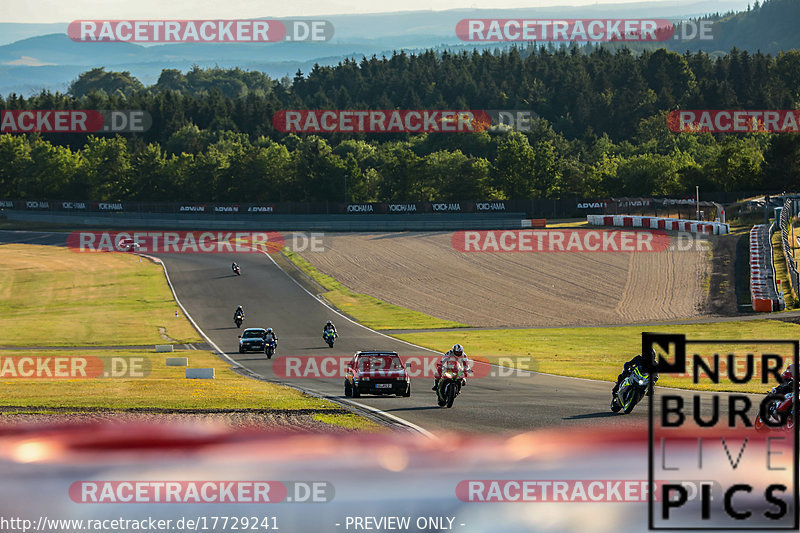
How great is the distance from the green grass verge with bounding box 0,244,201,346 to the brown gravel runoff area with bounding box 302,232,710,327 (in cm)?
1572

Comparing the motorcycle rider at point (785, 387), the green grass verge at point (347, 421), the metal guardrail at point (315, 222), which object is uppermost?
the metal guardrail at point (315, 222)

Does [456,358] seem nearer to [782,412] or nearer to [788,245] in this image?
[782,412]

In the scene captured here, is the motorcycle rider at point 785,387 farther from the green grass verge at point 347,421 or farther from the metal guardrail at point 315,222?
the metal guardrail at point 315,222

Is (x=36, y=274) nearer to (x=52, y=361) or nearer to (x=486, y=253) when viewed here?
(x=486, y=253)

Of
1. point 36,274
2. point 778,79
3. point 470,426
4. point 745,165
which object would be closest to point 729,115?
point 778,79

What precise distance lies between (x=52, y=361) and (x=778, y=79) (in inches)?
7514

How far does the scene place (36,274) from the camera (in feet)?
273

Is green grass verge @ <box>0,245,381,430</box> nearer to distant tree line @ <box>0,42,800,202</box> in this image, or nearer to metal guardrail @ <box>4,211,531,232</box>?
metal guardrail @ <box>4,211,531,232</box>

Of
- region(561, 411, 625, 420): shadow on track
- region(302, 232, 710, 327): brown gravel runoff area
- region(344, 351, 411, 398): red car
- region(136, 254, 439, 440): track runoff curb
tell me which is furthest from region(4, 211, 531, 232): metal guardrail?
region(561, 411, 625, 420): shadow on track

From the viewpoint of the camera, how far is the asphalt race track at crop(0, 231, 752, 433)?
21.5 metres

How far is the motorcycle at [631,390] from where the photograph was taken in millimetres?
20922

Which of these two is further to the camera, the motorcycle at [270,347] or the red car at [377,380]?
the motorcycle at [270,347]

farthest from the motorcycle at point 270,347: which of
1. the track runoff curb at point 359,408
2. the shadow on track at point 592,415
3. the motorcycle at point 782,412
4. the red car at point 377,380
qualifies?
the motorcycle at point 782,412

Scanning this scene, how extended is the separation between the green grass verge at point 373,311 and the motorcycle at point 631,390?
3286 cm
